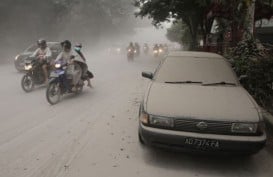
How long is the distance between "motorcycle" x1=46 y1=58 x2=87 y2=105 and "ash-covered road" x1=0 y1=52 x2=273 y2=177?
0.76 metres

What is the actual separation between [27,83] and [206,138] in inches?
348

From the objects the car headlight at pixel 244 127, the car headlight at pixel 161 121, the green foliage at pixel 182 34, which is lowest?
the green foliage at pixel 182 34

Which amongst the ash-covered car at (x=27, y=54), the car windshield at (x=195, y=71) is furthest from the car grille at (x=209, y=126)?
the ash-covered car at (x=27, y=54)

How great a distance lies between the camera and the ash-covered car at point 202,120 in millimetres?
5371

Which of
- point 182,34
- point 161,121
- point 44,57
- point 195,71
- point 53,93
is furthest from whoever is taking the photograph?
point 182,34

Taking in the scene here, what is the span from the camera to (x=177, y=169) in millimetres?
5562

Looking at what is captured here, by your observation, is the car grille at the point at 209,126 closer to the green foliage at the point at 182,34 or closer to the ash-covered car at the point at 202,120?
the ash-covered car at the point at 202,120

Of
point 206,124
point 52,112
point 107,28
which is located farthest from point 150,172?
point 107,28

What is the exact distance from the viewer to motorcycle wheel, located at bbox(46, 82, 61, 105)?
1035 cm

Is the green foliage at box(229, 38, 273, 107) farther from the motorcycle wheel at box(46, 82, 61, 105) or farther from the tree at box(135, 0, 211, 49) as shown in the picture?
the tree at box(135, 0, 211, 49)

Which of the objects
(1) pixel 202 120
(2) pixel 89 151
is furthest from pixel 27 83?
(1) pixel 202 120

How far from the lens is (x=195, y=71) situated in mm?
7129

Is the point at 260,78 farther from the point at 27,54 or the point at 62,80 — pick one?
the point at 27,54

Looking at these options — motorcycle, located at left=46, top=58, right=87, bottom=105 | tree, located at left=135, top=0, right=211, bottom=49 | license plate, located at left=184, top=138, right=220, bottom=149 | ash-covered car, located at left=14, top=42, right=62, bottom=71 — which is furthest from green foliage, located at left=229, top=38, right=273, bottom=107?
tree, located at left=135, top=0, right=211, bottom=49
